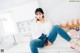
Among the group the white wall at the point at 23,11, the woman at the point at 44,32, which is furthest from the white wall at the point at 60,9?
the woman at the point at 44,32

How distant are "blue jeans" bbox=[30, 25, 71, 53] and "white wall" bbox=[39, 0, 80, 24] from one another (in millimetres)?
342

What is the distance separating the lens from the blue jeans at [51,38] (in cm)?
172

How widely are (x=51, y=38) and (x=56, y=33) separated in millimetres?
86

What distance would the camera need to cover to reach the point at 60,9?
211 cm

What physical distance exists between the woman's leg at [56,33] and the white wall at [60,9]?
340mm

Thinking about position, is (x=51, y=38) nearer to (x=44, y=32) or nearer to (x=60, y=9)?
(x=44, y=32)

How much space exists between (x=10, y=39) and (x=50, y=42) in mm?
754

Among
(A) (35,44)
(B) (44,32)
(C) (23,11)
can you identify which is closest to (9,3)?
(C) (23,11)

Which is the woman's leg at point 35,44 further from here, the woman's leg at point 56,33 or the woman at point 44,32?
the woman's leg at point 56,33

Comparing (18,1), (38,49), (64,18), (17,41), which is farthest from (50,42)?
(18,1)

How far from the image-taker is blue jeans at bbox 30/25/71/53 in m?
1.72

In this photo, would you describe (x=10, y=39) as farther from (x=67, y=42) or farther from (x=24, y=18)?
(x=67, y=42)

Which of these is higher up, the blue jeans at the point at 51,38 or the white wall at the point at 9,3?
the white wall at the point at 9,3

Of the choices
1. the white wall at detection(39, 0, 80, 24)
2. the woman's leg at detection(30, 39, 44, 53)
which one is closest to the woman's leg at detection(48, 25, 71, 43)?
the woman's leg at detection(30, 39, 44, 53)
